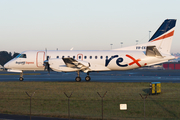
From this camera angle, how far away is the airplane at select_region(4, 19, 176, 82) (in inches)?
1133

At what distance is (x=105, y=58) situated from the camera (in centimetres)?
3003

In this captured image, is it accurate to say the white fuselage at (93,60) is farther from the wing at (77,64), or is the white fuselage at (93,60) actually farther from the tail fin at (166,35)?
the tail fin at (166,35)

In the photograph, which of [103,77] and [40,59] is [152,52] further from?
[40,59]

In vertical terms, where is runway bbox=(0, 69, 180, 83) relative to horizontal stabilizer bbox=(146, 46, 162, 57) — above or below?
below

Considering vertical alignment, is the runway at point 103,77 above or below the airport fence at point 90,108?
below

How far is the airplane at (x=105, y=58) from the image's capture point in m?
28.8

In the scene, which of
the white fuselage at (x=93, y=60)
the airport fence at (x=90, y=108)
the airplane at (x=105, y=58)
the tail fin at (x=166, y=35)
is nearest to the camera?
the airport fence at (x=90, y=108)

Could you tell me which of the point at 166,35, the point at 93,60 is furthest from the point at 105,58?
the point at 166,35

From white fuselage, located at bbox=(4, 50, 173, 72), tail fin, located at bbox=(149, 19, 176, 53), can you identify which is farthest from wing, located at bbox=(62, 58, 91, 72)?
tail fin, located at bbox=(149, 19, 176, 53)

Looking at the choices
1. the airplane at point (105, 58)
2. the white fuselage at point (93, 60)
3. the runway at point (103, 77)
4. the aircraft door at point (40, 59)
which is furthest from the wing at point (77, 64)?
the runway at point (103, 77)

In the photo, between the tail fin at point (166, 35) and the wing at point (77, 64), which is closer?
the wing at point (77, 64)

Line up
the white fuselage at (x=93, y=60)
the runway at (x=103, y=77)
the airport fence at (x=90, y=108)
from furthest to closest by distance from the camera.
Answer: the runway at (x=103, y=77), the white fuselage at (x=93, y=60), the airport fence at (x=90, y=108)

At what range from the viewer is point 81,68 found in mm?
29328

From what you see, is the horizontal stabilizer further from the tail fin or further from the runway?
the runway
